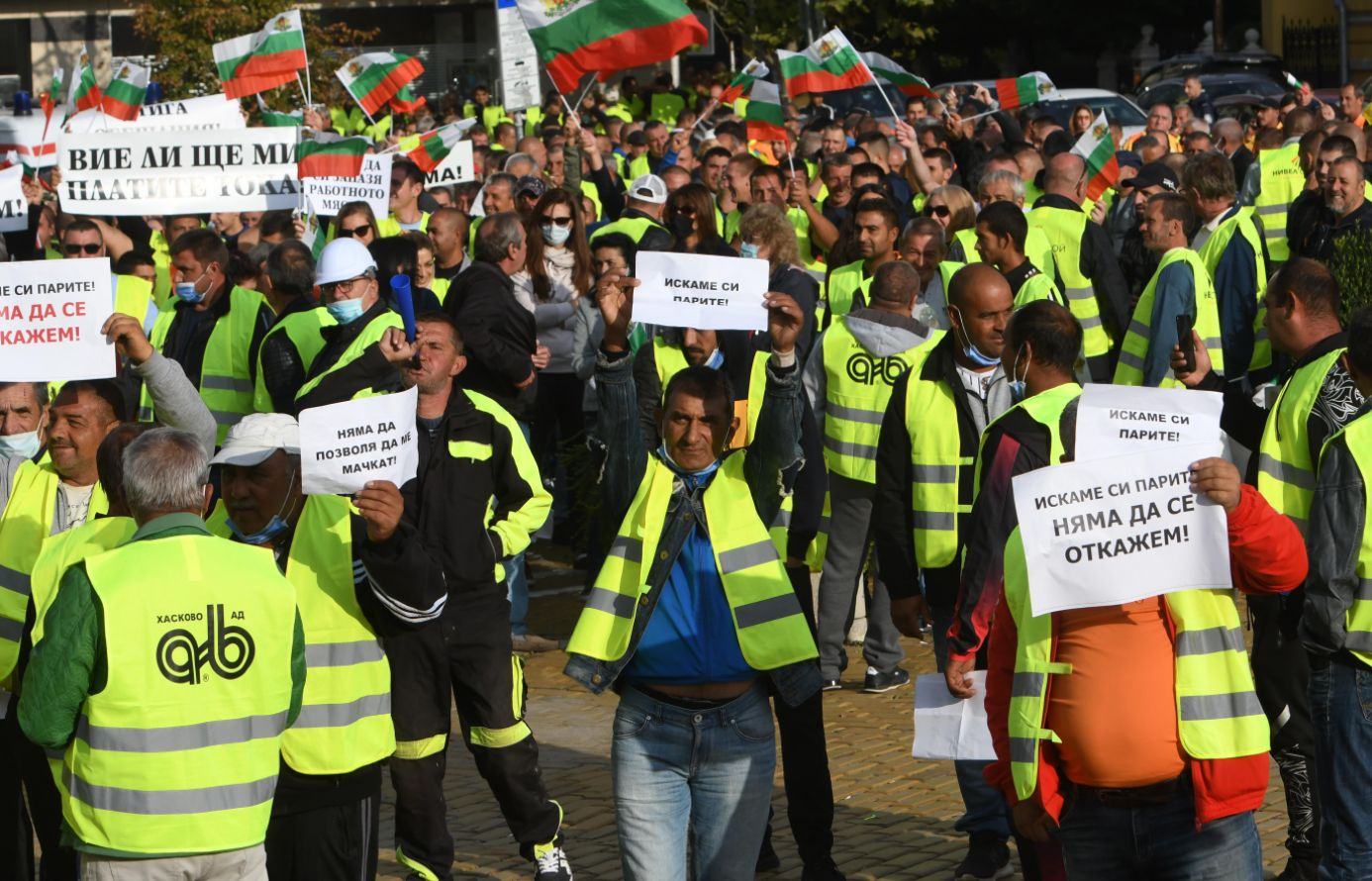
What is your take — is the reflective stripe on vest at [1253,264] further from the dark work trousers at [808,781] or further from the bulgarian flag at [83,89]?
the bulgarian flag at [83,89]

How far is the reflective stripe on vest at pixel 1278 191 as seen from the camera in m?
12.7

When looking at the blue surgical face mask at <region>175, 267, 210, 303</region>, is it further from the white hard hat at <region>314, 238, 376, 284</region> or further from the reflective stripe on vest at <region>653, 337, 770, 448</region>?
the reflective stripe on vest at <region>653, 337, 770, 448</region>

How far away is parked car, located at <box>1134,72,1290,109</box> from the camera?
2777cm

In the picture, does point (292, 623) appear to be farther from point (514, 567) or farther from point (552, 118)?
point (552, 118)

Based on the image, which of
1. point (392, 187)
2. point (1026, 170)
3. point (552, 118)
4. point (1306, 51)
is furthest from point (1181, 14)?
point (392, 187)

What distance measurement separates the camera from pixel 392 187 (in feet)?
43.4

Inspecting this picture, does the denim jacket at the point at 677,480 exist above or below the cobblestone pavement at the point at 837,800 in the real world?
above

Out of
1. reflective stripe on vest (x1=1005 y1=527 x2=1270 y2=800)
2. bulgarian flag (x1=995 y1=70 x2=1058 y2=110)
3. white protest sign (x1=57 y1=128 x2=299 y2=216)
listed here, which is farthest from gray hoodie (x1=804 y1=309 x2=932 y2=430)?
bulgarian flag (x1=995 y1=70 x2=1058 y2=110)

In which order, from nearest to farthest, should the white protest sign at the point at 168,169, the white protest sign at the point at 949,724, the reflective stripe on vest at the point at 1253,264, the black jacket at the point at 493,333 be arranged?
the white protest sign at the point at 949,724, the black jacket at the point at 493,333, the reflective stripe on vest at the point at 1253,264, the white protest sign at the point at 168,169

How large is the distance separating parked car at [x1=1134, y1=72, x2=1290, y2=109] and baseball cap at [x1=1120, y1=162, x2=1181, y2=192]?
48.7 ft

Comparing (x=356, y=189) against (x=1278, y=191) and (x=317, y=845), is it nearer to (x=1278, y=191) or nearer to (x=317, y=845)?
(x=1278, y=191)

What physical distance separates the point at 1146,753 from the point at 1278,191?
9.24 metres

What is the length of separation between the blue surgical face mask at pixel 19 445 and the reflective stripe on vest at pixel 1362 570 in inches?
169

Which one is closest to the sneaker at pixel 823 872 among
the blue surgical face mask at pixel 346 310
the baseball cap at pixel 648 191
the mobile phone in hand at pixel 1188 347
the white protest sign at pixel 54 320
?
the mobile phone in hand at pixel 1188 347
